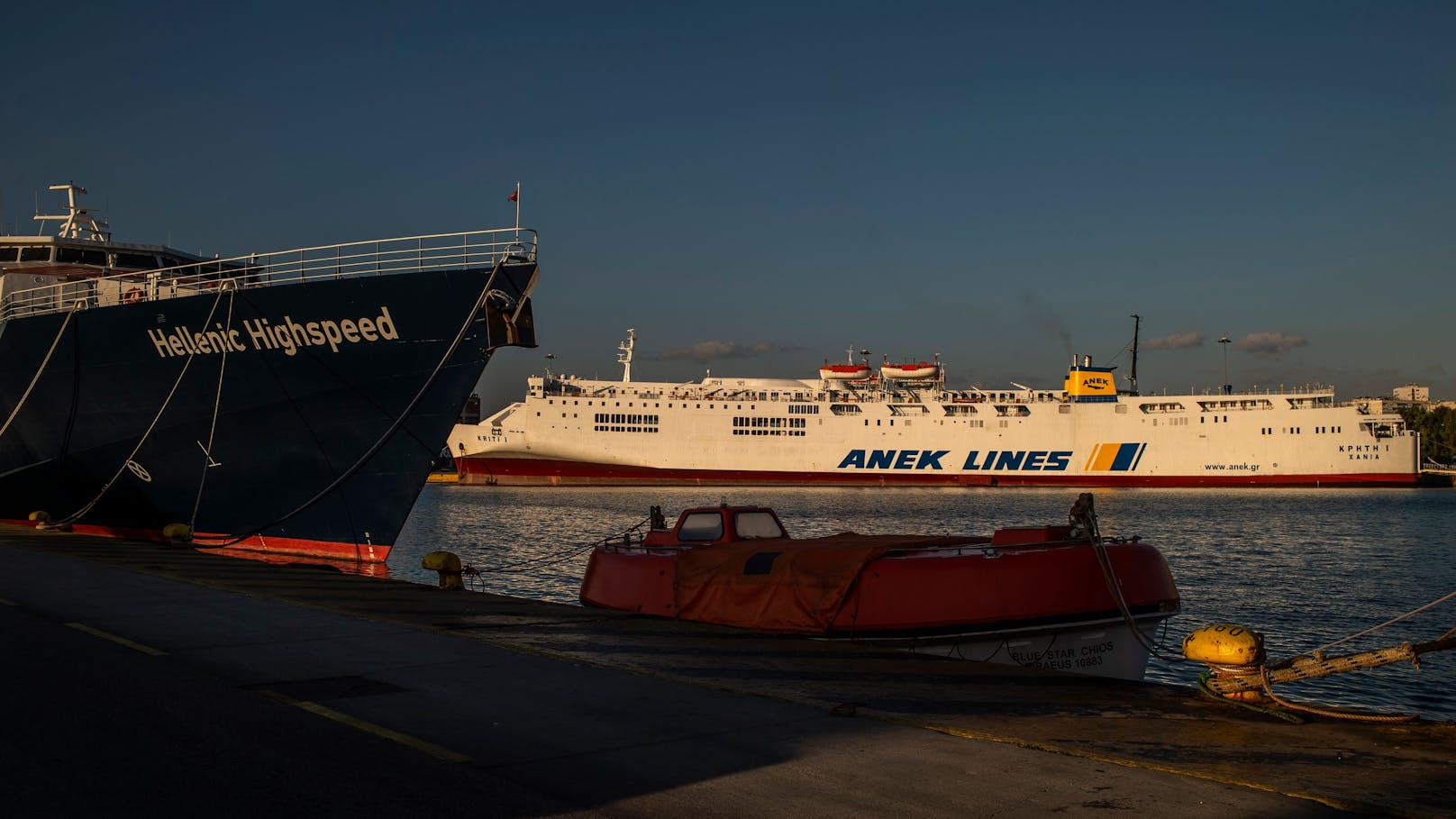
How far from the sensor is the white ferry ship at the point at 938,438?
9125cm

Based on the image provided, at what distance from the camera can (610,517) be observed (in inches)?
2232

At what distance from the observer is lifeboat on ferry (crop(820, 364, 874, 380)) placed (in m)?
100

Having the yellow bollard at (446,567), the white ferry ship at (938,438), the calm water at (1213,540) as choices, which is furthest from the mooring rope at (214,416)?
the white ferry ship at (938,438)

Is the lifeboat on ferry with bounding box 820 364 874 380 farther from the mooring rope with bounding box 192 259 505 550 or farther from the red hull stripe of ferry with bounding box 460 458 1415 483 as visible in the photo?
the mooring rope with bounding box 192 259 505 550

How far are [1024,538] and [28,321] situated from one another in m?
25.9

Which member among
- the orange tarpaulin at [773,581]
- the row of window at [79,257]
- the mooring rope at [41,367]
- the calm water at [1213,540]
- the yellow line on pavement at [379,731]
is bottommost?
the calm water at [1213,540]

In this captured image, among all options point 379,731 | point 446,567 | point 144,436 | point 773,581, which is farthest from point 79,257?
point 379,731

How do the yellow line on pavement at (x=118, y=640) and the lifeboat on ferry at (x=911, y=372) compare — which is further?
the lifeboat on ferry at (x=911, y=372)

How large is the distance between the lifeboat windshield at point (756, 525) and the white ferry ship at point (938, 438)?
3099 inches

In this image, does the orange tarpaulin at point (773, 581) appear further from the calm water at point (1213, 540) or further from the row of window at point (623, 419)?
the row of window at point (623, 419)

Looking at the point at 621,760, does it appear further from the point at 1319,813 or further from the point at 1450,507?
the point at 1450,507


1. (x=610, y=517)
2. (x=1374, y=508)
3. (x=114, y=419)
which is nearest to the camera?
(x=114, y=419)

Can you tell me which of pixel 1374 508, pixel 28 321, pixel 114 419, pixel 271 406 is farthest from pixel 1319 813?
pixel 1374 508

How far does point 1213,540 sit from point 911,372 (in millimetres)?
58234
